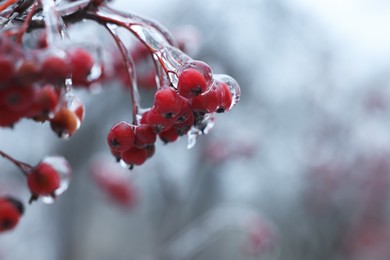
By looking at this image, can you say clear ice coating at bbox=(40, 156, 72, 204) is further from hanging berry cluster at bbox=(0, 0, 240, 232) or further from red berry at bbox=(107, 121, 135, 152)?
red berry at bbox=(107, 121, 135, 152)

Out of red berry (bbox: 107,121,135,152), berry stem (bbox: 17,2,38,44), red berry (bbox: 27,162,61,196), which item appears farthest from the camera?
red berry (bbox: 27,162,61,196)

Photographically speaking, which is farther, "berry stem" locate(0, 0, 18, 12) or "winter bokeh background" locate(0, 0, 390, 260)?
"winter bokeh background" locate(0, 0, 390, 260)

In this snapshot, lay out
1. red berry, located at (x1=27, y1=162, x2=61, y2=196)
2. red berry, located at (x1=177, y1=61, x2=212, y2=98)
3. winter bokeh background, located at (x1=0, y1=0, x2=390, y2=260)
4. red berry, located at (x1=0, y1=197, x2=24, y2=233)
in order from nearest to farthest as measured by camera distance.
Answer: red berry, located at (x1=177, y1=61, x2=212, y2=98) → red berry, located at (x1=27, y1=162, x2=61, y2=196) → red berry, located at (x1=0, y1=197, x2=24, y2=233) → winter bokeh background, located at (x1=0, y1=0, x2=390, y2=260)

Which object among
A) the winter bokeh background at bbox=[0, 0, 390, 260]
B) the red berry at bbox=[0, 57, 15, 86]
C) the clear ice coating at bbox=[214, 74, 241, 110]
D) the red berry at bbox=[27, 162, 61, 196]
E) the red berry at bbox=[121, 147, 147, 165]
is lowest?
the red berry at bbox=[27, 162, 61, 196]

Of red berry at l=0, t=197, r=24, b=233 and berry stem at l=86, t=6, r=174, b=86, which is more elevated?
berry stem at l=86, t=6, r=174, b=86

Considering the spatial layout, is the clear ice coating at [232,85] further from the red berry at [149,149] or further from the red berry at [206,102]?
the red berry at [149,149]

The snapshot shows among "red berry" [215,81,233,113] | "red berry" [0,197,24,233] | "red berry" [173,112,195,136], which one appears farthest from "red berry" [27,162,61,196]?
"red berry" [215,81,233,113]

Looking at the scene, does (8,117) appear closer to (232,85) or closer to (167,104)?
(167,104)
